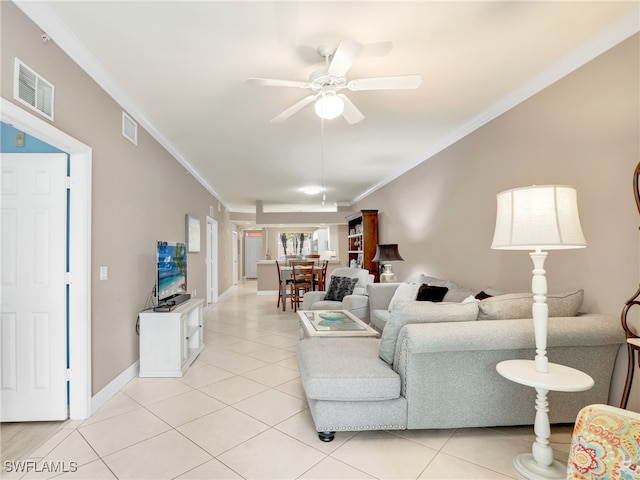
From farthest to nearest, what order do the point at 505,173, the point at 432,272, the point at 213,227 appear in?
the point at 213,227, the point at 432,272, the point at 505,173

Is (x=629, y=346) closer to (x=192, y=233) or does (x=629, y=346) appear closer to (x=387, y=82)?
(x=387, y=82)

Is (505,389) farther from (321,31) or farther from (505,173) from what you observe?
(321,31)

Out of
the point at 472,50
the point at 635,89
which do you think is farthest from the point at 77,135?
the point at 635,89

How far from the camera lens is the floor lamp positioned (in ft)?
5.55

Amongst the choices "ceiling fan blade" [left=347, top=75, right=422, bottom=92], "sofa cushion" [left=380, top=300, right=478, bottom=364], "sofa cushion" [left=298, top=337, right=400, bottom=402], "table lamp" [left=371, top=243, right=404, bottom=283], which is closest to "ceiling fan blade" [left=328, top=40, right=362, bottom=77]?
"ceiling fan blade" [left=347, top=75, right=422, bottom=92]

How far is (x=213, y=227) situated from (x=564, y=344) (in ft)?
22.9

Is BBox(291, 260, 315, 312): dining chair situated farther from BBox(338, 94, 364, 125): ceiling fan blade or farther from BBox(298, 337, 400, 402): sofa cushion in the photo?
BBox(298, 337, 400, 402): sofa cushion

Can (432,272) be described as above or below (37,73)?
below

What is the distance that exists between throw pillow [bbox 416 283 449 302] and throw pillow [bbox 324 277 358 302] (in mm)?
1453

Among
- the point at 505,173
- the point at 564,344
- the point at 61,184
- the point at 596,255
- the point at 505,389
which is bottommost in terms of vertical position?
the point at 505,389

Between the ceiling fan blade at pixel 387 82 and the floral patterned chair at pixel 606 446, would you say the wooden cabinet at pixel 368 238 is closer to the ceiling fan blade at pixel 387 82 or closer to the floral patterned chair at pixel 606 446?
the ceiling fan blade at pixel 387 82

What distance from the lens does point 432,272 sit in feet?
15.2

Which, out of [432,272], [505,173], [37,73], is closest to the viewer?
[37,73]

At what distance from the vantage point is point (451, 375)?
202cm
